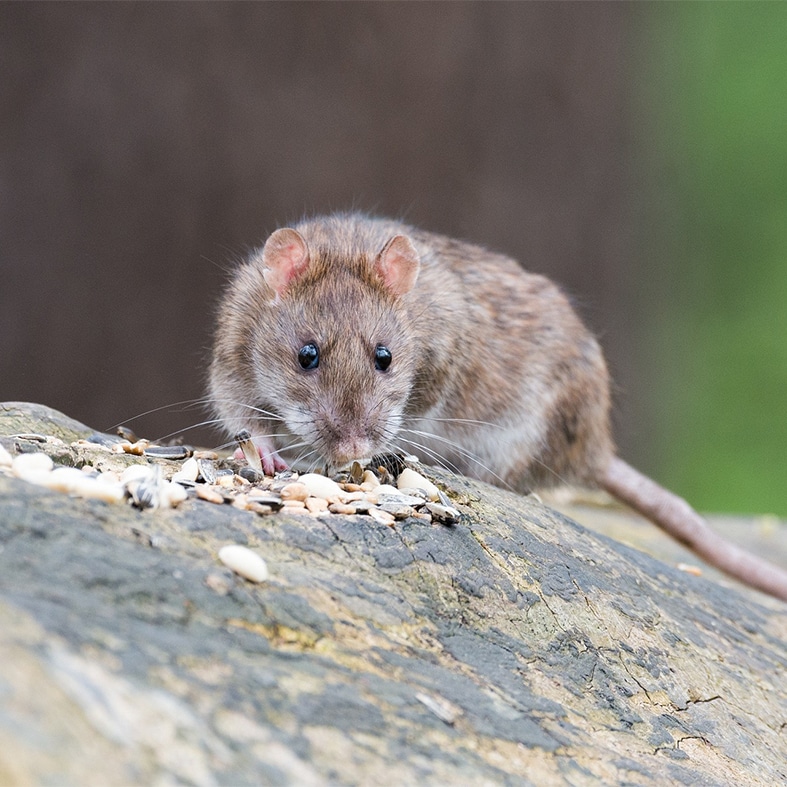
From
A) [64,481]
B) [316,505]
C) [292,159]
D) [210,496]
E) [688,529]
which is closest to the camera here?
[64,481]

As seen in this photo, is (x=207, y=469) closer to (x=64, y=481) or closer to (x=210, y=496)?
(x=210, y=496)

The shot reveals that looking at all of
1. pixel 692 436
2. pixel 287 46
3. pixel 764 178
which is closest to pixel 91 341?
pixel 287 46

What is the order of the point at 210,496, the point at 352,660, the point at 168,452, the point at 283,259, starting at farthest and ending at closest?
the point at 283,259
the point at 168,452
the point at 210,496
the point at 352,660

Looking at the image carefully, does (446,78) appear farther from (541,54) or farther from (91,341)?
(91,341)

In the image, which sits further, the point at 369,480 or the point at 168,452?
the point at 168,452

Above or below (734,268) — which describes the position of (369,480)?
below

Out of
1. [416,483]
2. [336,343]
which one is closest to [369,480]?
[416,483]
